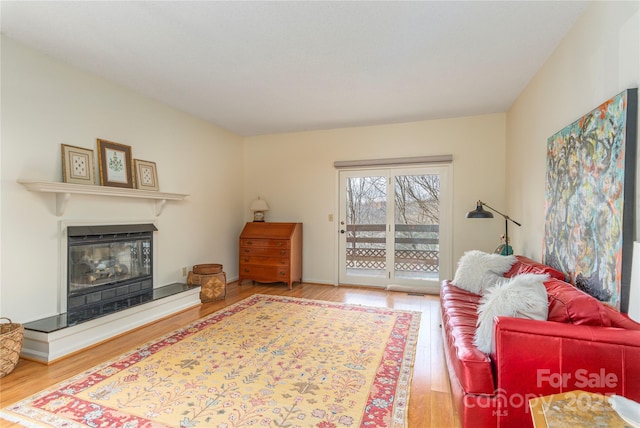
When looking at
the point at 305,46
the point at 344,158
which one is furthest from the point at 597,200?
the point at 344,158

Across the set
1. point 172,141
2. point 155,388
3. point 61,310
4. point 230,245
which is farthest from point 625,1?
point 230,245

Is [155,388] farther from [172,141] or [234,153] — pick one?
[234,153]

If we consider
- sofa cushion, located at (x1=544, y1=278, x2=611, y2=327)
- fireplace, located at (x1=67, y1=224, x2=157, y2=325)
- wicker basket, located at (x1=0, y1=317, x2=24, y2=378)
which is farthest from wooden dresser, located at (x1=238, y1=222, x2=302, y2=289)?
sofa cushion, located at (x1=544, y1=278, x2=611, y2=327)

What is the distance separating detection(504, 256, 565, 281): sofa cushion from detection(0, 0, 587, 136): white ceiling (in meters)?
1.80

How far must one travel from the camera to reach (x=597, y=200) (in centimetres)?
184

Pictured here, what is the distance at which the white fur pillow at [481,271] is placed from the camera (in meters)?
2.81

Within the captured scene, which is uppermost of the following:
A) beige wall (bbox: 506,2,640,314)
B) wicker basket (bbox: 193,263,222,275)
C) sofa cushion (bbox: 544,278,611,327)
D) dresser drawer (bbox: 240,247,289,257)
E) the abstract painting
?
beige wall (bbox: 506,2,640,314)

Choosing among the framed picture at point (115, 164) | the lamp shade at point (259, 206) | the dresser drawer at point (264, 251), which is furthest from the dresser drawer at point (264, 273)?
the framed picture at point (115, 164)

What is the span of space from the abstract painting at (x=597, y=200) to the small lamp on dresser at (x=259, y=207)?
12.8ft

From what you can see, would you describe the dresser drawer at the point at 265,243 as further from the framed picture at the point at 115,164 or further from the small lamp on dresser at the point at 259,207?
the framed picture at the point at 115,164

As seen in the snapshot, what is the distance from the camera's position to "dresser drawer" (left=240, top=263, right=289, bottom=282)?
473 centimetres

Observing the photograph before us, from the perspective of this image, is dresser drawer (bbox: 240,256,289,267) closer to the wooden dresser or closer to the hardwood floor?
the wooden dresser

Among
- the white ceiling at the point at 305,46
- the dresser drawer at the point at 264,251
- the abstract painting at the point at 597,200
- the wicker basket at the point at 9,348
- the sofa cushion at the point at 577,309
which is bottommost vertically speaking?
the wicker basket at the point at 9,348

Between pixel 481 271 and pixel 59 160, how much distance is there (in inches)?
159
